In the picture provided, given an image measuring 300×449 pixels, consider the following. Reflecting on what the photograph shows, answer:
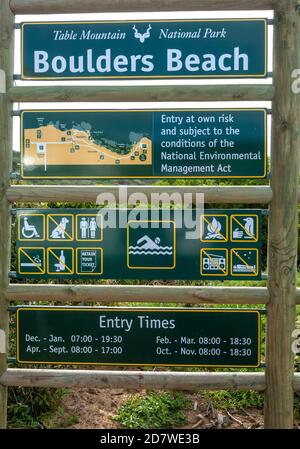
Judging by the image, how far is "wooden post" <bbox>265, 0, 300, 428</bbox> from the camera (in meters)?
3.41

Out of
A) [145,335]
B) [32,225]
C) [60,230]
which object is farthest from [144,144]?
[145,335]

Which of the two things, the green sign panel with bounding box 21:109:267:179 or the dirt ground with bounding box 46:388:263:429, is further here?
the dirt ground with bounding box 46:388:263:429

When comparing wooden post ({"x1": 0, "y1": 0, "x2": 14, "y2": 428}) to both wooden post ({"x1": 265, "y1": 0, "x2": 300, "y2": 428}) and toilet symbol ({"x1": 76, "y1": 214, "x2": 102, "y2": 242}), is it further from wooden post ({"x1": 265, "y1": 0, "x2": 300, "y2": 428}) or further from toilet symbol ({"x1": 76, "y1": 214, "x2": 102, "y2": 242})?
wooden post ({"x1": 265, "y1": 0, "x2": 300, "y2": 428})

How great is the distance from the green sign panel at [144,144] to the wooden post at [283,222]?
16cm

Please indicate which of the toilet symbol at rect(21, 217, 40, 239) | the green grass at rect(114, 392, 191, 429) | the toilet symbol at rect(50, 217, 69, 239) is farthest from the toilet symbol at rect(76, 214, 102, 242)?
the green grass at rect(114, 392, 191, 429)

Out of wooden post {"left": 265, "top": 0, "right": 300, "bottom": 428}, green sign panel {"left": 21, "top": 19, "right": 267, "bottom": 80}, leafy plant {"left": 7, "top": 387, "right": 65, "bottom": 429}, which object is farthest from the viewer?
leafy plant {"left": 7, "top": 387, "right": 65, "bottom": 429}

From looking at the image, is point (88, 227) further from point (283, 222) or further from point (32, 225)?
point (283, 222)

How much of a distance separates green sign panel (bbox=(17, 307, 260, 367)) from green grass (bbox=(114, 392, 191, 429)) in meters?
0.80

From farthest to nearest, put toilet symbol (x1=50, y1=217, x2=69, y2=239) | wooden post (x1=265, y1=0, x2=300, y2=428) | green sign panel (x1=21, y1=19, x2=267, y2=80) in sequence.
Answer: toilet symbol (x1=50, y1=217, x2=69, y2=239)
green sign panel (x1=21, y1=19, x2=267, y2=80)
wooden post (x1=265, y1=0, x2=300, y2=428)

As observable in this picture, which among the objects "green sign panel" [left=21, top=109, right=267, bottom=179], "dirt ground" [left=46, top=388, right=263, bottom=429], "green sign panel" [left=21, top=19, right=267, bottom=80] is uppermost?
"green sign panel" [left=21, top=19, right=267, bottom=80]

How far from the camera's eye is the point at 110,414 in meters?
4.19

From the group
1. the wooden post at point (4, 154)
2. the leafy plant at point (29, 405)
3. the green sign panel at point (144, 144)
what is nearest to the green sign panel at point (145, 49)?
the wooden post at point (4, 154)

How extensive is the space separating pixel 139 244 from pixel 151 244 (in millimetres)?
99
